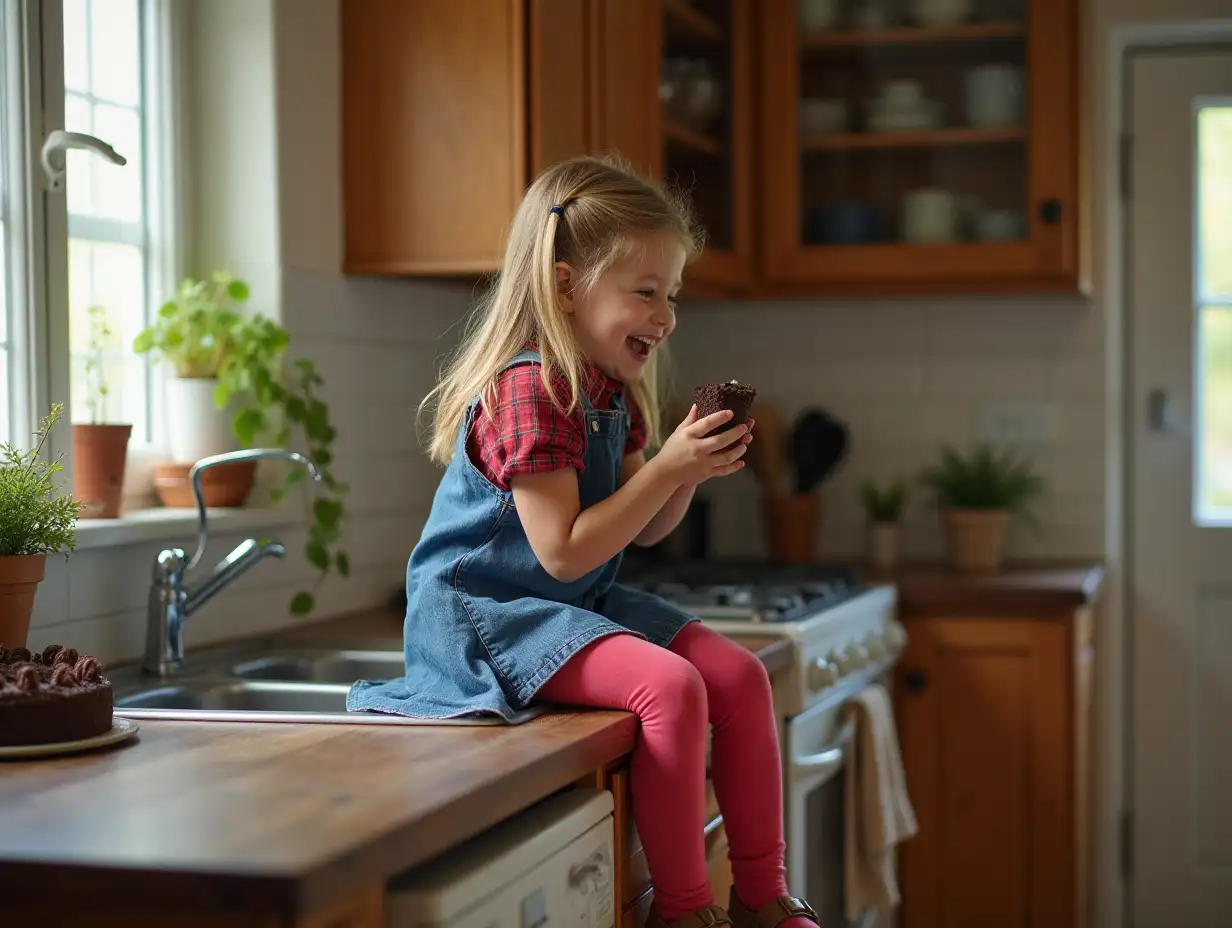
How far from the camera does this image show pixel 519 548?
177 cm

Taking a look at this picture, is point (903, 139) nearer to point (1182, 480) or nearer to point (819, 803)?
point (1182, 480)

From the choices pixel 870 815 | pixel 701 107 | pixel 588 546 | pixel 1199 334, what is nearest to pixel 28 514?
pixel 588 546

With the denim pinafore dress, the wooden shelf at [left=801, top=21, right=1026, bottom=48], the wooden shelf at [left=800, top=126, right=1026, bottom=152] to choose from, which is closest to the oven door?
the denim pinafore dress

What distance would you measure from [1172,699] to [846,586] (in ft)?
3.46

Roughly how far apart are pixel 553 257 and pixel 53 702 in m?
0.72

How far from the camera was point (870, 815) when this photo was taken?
2.61m

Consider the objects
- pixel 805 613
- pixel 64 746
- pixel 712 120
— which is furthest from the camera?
pixel 712 120

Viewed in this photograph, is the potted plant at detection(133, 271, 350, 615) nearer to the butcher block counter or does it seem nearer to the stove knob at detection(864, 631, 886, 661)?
the butcher block counter

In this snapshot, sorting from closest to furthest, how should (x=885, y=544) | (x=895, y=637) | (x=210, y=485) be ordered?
(x=210, y=485) → (x=895, y=637) → (x=885, y=544)

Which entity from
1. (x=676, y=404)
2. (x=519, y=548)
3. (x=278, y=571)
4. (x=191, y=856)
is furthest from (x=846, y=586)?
(x=191, y=856)

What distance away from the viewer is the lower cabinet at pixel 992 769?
2.97 metres

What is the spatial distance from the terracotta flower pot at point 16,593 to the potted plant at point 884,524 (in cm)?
204

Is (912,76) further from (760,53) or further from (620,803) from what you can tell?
(620,803)

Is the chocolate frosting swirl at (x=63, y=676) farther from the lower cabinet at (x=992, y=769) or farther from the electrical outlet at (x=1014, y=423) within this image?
the electrical outlet at (x=1014, y=423)
